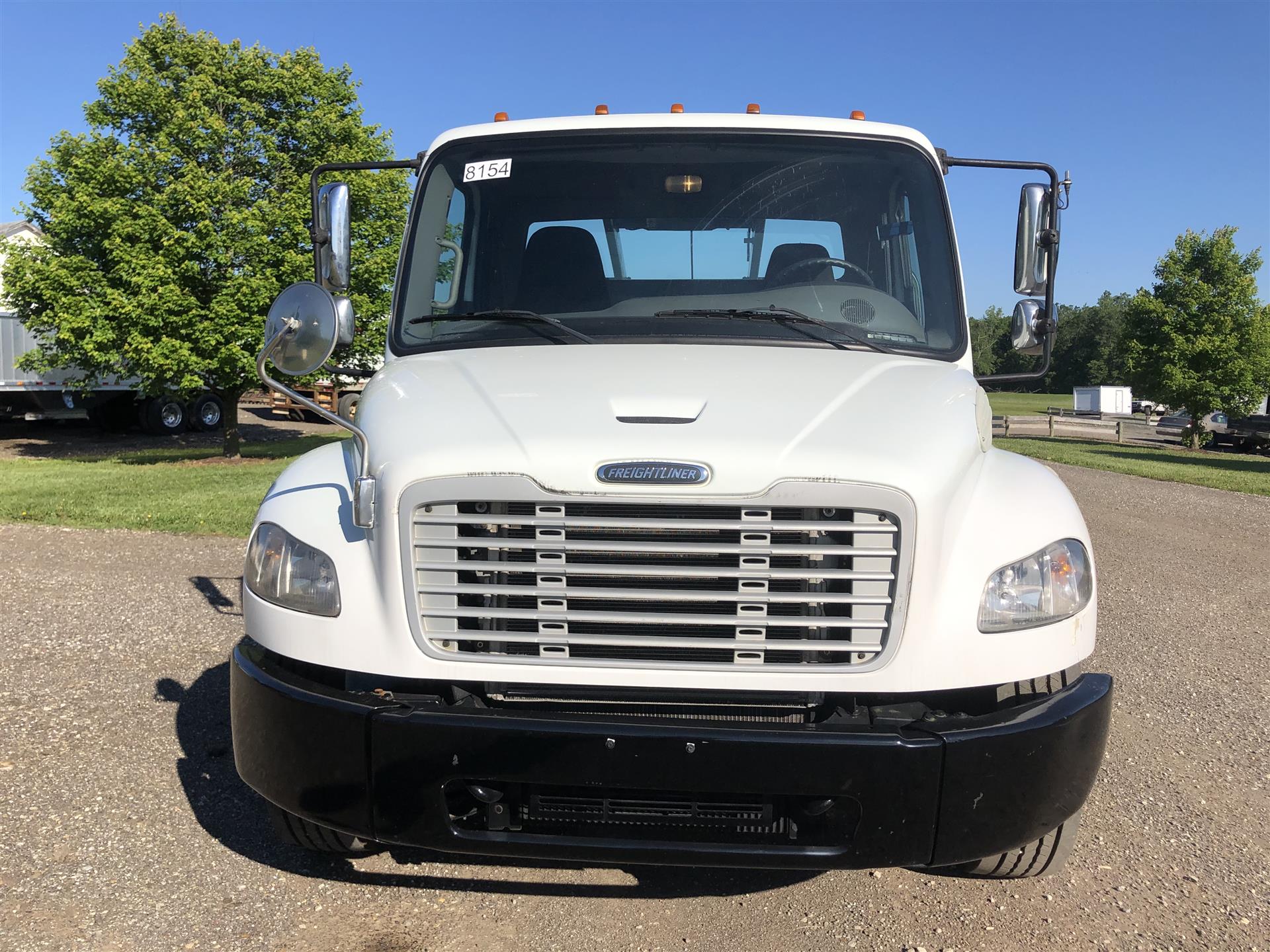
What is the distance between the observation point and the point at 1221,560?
1009cm

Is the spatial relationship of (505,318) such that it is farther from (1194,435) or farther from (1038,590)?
(1194,435)

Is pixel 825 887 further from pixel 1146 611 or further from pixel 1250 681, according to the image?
pixel 1146 611

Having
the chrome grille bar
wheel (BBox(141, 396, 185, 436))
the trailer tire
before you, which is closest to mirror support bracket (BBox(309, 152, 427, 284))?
the chrome grille bar

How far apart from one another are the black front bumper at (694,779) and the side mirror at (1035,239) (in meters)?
1.92

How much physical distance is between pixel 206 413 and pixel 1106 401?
63793mm

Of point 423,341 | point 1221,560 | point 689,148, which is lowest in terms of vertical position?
point 1221,560

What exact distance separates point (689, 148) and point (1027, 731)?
2510 millimetres

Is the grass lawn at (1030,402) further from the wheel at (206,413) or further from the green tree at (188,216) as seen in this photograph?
the green tree at (188,216)

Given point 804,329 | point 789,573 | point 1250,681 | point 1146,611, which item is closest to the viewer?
point 789,573

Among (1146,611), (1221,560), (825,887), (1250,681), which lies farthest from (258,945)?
(1221,560)

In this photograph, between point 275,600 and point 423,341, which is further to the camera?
point 423,341

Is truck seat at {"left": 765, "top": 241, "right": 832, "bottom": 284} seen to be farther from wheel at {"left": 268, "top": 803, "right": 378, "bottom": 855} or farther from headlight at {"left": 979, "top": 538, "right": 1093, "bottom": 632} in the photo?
wheel at {"left": 268, "top": 803, "right": 378, "bottom": 855}

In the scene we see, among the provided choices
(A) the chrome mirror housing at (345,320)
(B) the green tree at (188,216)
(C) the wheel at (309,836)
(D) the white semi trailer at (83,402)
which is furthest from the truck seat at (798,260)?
(D) the white semi trailer at (83,402)

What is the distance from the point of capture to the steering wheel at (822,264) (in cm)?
391
